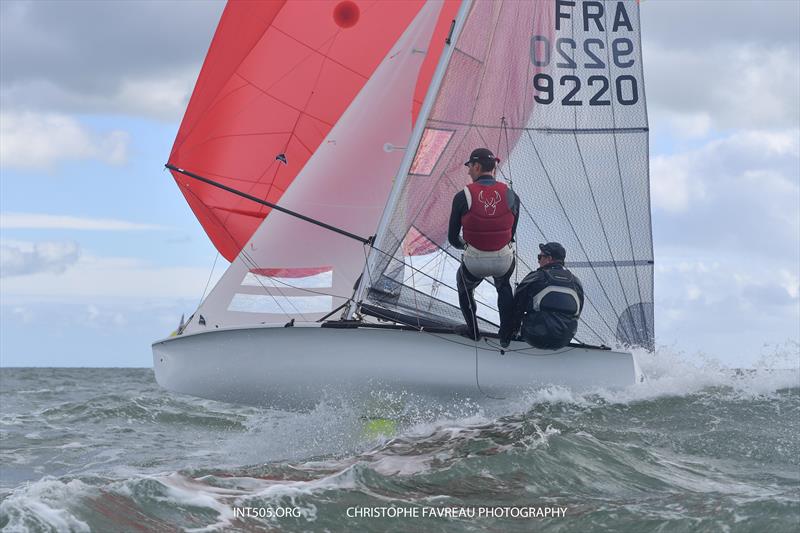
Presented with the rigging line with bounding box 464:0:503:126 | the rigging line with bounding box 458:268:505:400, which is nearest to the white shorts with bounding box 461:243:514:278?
the rigging line with bounding box 458:268:505:400

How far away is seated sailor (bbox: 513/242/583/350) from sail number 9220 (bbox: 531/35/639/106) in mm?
1422

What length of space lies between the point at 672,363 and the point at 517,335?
187cm

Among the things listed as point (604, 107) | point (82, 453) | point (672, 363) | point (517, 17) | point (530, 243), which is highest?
point (517, 17)

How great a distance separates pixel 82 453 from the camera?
9.21 m

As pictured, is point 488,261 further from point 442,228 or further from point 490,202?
point 442,228

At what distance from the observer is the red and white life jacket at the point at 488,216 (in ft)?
23.7

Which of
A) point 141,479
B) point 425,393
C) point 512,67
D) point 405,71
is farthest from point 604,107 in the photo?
point 141,479

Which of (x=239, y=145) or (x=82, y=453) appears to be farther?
(x=239, y=145)

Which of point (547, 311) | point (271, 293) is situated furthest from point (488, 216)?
point (271, 293)

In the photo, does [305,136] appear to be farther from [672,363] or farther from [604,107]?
[672,363]

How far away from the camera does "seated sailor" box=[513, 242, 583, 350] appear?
7.31 meters

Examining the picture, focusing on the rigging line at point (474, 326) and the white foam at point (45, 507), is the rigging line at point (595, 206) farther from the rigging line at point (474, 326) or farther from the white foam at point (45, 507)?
the white foam at point (45, 507)

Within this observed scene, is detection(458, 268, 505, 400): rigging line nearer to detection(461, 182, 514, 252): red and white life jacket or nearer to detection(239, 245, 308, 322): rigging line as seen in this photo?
detection(461, 182, 514, 252): red and white life jacket

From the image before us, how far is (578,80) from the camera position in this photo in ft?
27.4
